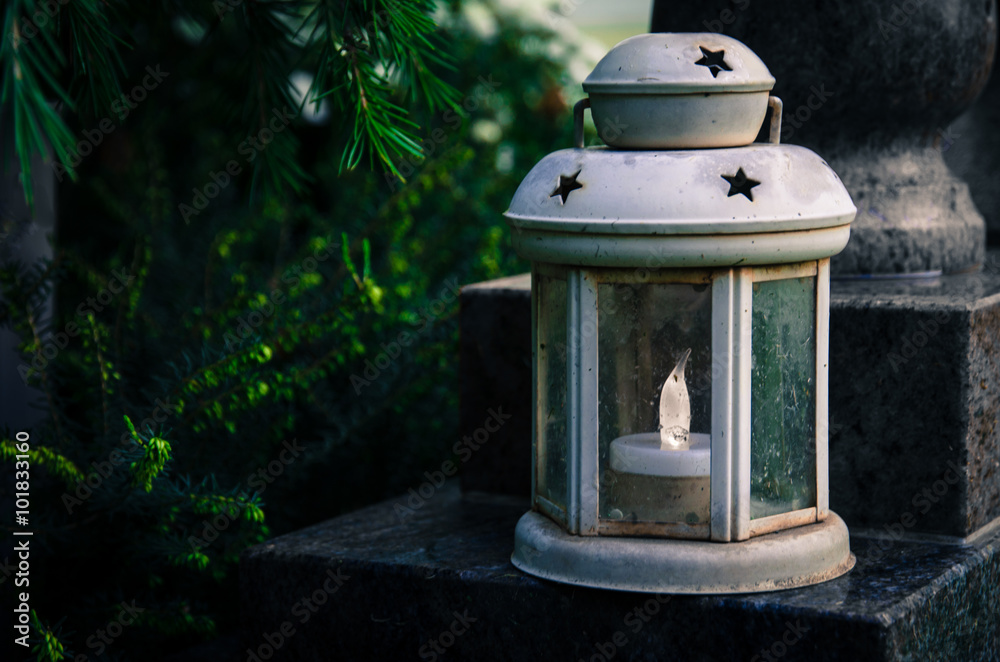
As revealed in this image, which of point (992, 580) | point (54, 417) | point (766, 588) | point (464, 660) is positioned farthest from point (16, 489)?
point (992, 580)

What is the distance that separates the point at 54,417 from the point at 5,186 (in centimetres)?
64

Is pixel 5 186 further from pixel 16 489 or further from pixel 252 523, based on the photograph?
pixel 252 523

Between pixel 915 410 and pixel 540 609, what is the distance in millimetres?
809

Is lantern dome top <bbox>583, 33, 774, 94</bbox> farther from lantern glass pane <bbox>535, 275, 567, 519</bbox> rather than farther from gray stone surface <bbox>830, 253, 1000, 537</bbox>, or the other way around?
gray stone surface <bbox>830, 253, 1000, 537</bbox>

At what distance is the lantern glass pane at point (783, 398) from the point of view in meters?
1.76

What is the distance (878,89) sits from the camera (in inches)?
95.0
